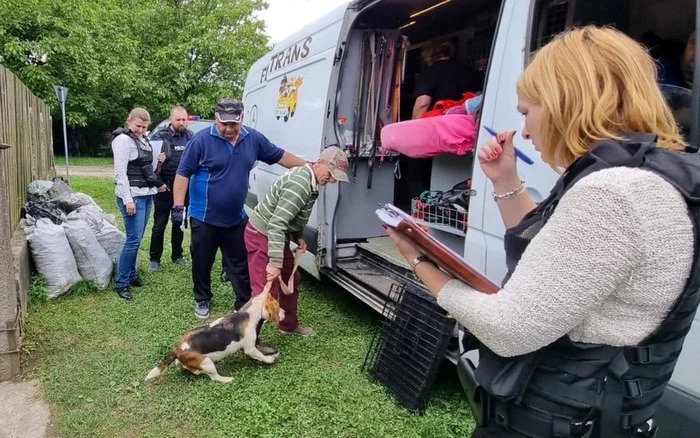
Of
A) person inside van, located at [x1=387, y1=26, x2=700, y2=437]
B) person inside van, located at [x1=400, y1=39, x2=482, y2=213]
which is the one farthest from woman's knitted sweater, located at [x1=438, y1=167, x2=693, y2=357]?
person inside van, located at [x1=400, y1=39, x2=482, y2=213]

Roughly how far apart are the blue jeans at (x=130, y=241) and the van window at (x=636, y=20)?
162 inches

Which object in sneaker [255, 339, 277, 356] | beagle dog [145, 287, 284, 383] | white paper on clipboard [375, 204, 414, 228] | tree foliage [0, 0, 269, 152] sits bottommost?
sneaker [255, 339, 277, 356]

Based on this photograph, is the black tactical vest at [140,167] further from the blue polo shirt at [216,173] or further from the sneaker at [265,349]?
the sneaker at [265,349]

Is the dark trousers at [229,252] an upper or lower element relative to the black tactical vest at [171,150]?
lower

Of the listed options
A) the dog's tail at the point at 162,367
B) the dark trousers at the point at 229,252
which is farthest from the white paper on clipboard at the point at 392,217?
the dark trousers at the point at 229,252

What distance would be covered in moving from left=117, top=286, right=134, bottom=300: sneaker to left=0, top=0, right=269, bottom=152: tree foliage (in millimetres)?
16359

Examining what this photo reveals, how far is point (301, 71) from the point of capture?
5.08m

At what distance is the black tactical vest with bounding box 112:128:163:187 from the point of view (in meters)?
5.29

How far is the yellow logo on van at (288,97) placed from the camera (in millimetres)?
5141

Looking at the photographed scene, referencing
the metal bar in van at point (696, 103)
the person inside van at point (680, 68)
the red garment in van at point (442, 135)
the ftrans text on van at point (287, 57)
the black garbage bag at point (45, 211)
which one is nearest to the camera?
the metal bar in van at point (696, 103)

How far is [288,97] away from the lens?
5367 millimetres

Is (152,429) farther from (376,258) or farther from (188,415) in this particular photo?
(376,258)

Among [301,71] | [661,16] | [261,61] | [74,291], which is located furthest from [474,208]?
[261,61]

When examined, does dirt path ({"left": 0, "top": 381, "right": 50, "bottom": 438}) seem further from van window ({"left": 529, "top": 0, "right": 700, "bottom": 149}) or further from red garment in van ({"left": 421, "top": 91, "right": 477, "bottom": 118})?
van window ({"left": 529, "top": 0, "right": 700, "bottom": 149})
